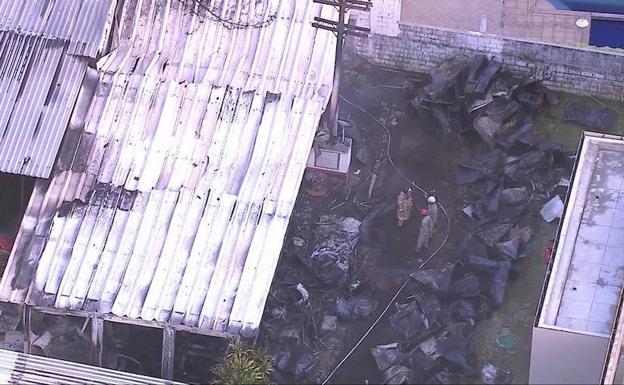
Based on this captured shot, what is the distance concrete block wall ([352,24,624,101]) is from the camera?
20.9 m

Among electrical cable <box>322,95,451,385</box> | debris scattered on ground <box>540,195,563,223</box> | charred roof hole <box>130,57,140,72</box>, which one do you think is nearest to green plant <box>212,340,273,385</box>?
electrical cable <box>322,95,451,385</box>

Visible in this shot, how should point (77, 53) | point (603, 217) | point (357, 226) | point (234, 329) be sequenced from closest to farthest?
1. point (234, 329)
2. point (603, 217)
3. point (77, 53)
4. point (357, 226)

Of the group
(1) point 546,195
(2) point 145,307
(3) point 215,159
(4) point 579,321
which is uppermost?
(1) point 546,195

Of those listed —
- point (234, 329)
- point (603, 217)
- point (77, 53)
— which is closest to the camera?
point (234, 329)

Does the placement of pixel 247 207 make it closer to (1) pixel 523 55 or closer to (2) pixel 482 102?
(2) pixel 482 102

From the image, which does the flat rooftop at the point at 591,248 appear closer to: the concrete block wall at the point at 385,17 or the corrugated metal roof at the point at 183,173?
the corrugated metal roof at the point at 183,173

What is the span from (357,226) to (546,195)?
3.86 m

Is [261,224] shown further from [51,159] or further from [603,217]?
[603,217]

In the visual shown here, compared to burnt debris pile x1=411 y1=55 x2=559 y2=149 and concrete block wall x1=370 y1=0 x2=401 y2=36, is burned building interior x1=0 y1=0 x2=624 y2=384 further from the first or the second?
concrete block wall x1=370 y1=0 x2=401 y2=36

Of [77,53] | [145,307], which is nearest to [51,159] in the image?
[77,53]

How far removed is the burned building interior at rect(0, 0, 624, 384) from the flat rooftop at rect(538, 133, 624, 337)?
23 centimetres

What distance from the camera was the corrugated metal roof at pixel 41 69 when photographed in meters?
17.0

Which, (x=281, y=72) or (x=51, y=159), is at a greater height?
(x=281, y=72)

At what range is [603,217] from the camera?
16.6m
